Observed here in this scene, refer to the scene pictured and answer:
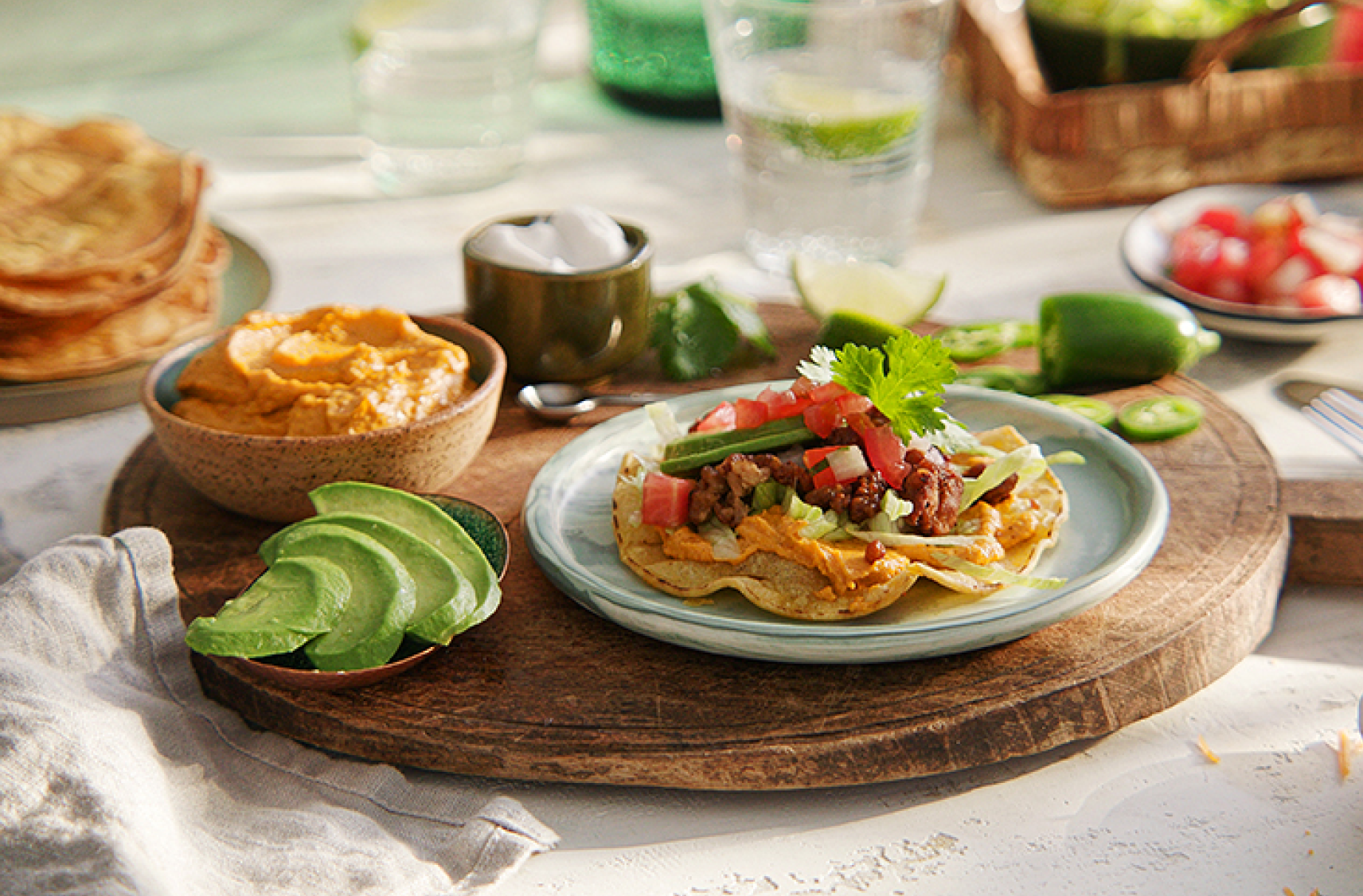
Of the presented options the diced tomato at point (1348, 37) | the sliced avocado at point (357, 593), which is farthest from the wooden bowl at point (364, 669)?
the diced tomato at point (1348, 37)

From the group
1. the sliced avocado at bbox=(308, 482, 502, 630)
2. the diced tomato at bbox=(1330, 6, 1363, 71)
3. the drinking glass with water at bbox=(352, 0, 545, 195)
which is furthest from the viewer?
the diced tomato at bbox=(1330, 6, 1363, 71)

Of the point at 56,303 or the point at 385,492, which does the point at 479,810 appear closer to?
the point at 385,492

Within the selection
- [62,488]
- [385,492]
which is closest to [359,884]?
[385,492]

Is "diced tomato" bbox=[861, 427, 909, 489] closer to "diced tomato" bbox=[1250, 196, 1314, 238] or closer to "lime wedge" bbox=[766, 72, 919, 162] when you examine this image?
"lime wedge" bbox=[766, 72, 919, 162]

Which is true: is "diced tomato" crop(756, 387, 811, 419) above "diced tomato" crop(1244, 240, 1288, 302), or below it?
above

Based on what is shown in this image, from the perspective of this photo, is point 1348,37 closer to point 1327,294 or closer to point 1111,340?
point 1327,294

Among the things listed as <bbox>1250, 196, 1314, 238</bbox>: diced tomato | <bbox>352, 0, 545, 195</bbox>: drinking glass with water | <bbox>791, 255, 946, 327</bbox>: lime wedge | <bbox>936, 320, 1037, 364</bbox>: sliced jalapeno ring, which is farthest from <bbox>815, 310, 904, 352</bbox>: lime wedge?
<bbox>352, 0, 545, 195</bbox>: drinking glass with water

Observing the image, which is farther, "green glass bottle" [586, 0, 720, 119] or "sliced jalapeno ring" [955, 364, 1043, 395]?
"green glass bottle" [586, 0, 720, 119]
